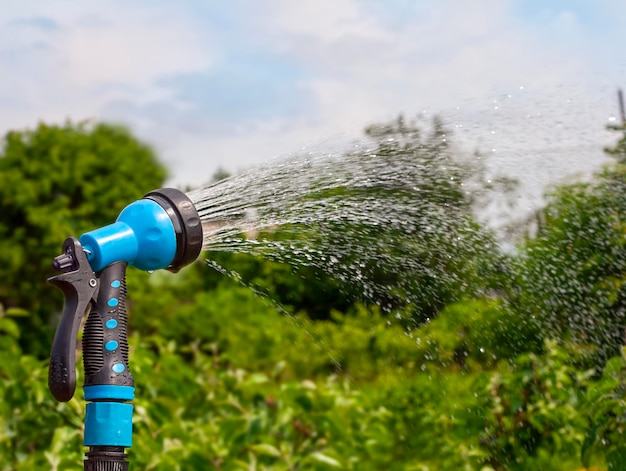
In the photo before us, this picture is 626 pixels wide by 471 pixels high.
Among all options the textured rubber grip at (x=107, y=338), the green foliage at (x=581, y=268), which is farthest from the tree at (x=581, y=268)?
the textured rubber grip at (x=107, y=338)

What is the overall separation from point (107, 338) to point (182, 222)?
229 millimetres

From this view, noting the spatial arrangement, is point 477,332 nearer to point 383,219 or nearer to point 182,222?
point 383,219

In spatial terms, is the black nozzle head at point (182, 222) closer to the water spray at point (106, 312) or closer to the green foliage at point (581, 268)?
the water spray at point (106, 312)

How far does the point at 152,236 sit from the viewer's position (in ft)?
4.73

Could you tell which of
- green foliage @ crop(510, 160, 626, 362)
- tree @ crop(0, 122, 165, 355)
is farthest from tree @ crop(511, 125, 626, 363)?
tree @ crop(0, 122, 165, 355)

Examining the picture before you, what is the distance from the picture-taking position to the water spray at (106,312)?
4.47 ft

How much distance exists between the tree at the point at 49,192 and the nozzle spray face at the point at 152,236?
11.0 metres

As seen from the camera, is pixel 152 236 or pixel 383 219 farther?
pixel 383 219

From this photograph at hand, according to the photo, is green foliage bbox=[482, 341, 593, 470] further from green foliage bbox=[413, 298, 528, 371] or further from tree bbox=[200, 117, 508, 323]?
tree bbox=[200, 117, 508, 323]

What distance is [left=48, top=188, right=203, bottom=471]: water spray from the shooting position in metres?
1.36

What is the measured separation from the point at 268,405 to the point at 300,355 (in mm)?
3811

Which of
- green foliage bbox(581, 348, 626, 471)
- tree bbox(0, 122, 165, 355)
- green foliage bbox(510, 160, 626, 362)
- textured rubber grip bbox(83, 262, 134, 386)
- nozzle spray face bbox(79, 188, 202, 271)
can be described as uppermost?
nozzle spray face bbox(79, 188, 202, 271)

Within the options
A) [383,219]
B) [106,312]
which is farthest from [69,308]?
[383,219]

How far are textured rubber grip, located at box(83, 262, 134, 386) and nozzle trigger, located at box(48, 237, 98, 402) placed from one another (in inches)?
1.0
